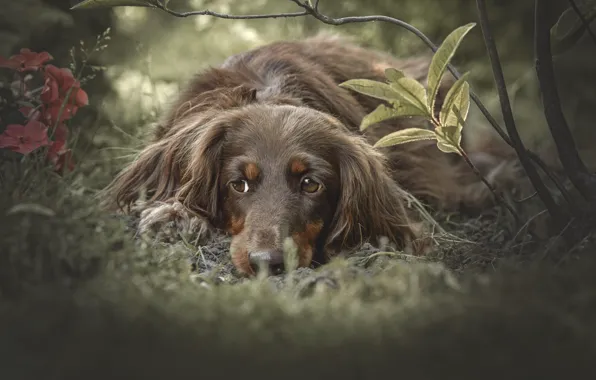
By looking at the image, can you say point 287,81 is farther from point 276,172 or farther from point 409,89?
point 409,89

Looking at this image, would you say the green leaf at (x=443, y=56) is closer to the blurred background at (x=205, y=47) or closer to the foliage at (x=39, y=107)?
the blurred background at (x=205, y=47)

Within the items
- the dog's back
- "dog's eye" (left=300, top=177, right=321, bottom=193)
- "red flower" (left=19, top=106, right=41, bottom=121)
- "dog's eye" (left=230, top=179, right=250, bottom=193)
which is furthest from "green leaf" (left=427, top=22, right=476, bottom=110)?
"red flower" (left=19, top=106, right=41, bottom=121)

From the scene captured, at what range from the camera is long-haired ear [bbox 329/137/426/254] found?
3330 mm

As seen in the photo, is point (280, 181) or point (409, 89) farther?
point (280, 181)

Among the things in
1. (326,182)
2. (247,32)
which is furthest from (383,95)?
(247,32)

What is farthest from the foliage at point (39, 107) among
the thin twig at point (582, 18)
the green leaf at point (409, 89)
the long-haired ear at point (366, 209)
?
the thin twig at point (582, 18)

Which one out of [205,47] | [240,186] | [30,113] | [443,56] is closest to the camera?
[443,56]

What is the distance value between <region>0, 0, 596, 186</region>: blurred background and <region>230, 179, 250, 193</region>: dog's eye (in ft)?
2.37

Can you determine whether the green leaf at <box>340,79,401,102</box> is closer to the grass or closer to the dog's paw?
the grass

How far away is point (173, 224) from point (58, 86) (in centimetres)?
70

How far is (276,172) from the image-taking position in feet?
10.4

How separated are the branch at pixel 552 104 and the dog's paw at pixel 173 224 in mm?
1402

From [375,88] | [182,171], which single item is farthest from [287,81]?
[375,88]

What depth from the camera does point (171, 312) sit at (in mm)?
1904
